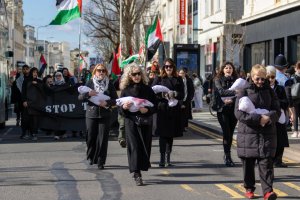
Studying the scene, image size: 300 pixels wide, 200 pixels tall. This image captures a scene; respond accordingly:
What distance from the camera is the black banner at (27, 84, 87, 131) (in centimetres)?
1664

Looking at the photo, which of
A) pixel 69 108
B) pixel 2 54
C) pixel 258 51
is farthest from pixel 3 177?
pixel 258 51

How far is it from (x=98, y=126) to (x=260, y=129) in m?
3.80

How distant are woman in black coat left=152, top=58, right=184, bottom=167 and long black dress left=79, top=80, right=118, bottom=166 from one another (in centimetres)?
87

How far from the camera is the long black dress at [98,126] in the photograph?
36.2ft

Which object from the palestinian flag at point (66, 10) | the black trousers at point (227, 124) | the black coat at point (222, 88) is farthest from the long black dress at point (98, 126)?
the palestinian flag at point (66, 10)

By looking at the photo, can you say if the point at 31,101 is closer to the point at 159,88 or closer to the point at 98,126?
the point at 98,126

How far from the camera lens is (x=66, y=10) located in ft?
69.8

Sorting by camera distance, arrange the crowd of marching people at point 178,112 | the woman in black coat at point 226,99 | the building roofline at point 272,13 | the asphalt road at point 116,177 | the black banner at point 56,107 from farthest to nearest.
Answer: the building roofline at point 272,13 < the black banner at point 56,107 < the woman in black coat at point 226,99 < the asphalt road at point 116,177 < the crowd of marching people at point 178,112

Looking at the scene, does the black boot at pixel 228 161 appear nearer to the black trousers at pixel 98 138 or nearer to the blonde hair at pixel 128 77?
the black trousers at pixel 98 138

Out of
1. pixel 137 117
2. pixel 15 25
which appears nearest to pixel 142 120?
pixel 137 117

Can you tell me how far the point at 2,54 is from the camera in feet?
67.9

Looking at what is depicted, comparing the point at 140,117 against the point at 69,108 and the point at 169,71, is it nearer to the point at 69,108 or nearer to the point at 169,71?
the point at 169,71

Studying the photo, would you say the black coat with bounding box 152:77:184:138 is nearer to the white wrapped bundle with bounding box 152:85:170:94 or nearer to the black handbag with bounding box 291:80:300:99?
the white wrapped bundle with bounding box 152:85:170:94

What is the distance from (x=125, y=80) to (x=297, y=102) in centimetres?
666
